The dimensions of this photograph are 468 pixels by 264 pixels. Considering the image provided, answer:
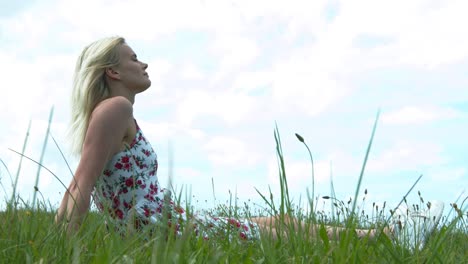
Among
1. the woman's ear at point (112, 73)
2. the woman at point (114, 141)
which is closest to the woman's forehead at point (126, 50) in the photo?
the woman at point (114, 141)

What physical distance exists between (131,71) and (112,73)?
6.1 inches

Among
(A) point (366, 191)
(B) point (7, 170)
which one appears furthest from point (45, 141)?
(A) point (366, 191)

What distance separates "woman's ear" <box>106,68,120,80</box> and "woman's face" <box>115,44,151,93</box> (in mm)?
24

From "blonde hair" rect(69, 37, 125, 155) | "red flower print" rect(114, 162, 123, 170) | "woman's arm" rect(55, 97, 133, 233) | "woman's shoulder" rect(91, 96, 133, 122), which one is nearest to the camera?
"woman's arm" rect(55, 97, 133, 233)

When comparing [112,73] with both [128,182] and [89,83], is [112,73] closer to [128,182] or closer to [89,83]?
[89,83]

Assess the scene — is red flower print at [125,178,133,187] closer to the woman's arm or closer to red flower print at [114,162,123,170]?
red flower print at [114,162,123,170]

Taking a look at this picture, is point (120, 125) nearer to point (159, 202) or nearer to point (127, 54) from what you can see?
point (159, 202)

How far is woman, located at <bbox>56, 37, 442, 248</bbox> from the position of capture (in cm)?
384

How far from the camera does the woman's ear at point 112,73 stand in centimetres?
481

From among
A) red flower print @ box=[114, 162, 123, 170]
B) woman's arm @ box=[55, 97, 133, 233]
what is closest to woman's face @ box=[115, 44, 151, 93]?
woman's arm @ box=[55, 97, 133, 233]

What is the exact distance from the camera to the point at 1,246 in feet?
7.36

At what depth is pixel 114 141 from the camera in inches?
159

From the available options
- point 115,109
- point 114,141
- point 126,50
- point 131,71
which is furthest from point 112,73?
point 114,141

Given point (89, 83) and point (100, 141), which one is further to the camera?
point (89, 83)
